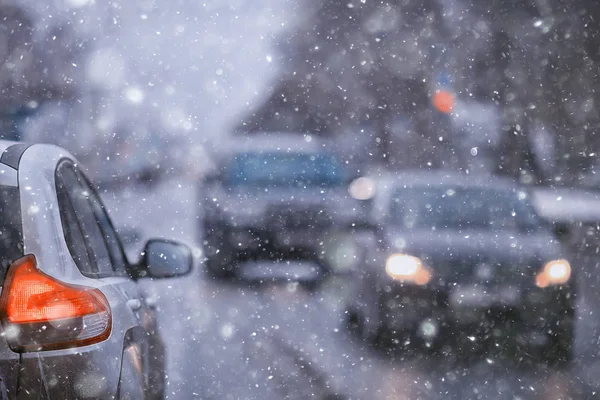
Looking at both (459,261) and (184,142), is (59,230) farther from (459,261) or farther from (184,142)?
(184,142)

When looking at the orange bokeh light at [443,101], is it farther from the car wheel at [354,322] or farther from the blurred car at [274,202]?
the car wheel at [354,322]

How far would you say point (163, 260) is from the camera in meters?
3.85

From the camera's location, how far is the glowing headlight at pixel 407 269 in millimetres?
7148

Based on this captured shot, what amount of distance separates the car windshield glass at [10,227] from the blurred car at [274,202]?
289 inches

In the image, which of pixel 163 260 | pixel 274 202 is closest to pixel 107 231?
pixel 163 260

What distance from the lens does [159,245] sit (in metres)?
3.89

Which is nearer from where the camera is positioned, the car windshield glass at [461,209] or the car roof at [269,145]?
the car windshield glass at [461,209]

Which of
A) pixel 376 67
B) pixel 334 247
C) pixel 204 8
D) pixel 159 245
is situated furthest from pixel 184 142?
pixel 159 245

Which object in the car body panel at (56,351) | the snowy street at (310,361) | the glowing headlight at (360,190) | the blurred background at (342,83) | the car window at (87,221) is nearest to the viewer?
the car body panel at (56,351)

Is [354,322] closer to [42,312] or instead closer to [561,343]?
[561,343]

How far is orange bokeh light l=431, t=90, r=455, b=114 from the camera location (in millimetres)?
23531

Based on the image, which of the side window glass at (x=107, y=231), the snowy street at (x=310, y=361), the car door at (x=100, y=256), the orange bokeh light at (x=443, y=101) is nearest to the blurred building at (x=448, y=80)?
the orange bokeh light at (x=443, y=101)

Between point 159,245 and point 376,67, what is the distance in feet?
84.1

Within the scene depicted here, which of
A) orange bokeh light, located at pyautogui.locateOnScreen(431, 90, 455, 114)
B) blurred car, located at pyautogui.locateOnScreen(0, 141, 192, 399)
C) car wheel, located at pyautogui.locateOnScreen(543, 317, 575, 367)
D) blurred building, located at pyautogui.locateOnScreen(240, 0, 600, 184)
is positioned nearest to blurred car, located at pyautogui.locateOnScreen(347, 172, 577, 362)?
car wheel, located at pyautogui.locateOnScreen(543, 317, 575, 367)
